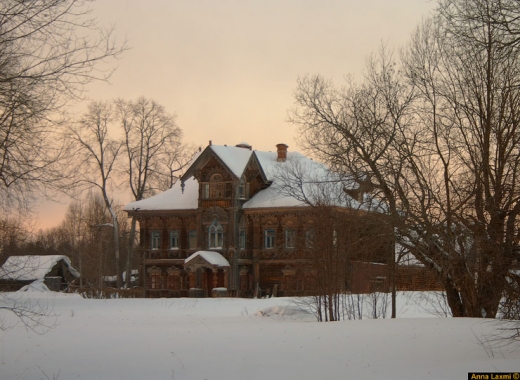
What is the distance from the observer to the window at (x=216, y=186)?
4656 centimetres

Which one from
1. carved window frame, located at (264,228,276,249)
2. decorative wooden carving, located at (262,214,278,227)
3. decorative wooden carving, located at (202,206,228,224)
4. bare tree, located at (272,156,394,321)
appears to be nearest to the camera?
bare tree, located at (272,156,394,321)

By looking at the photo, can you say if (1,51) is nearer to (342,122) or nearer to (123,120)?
(342,122)

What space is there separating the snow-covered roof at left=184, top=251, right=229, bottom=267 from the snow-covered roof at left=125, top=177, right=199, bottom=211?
11.2ft

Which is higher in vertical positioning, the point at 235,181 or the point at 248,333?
the point at 235,181

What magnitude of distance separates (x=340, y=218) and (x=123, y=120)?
102 feet

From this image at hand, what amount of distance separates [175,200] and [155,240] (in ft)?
10.7

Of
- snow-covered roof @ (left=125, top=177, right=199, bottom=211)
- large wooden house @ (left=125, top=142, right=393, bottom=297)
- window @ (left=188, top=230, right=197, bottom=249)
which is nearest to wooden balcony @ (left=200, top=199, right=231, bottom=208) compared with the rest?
large wooden house @ (left=125, top=142, right=393, bottom=297)

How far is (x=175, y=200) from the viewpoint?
4909cm

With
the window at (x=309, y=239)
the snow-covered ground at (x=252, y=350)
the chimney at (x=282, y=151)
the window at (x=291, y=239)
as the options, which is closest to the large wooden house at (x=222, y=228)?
the chimney at (x=282, y=151)

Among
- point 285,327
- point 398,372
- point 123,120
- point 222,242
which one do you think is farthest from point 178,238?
point 398,372

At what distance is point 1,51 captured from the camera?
469 inches

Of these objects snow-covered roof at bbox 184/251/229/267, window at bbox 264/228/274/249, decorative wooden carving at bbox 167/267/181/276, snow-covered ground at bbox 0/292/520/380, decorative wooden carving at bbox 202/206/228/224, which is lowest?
snow-covered ground at bbox 0/292/520/380

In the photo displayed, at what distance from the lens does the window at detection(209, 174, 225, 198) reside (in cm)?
4656

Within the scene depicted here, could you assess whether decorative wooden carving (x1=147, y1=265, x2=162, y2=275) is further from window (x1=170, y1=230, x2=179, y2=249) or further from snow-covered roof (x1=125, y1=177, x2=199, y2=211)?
snow-covered roof (x1=125, y1=177, x2=199, y2=211)
